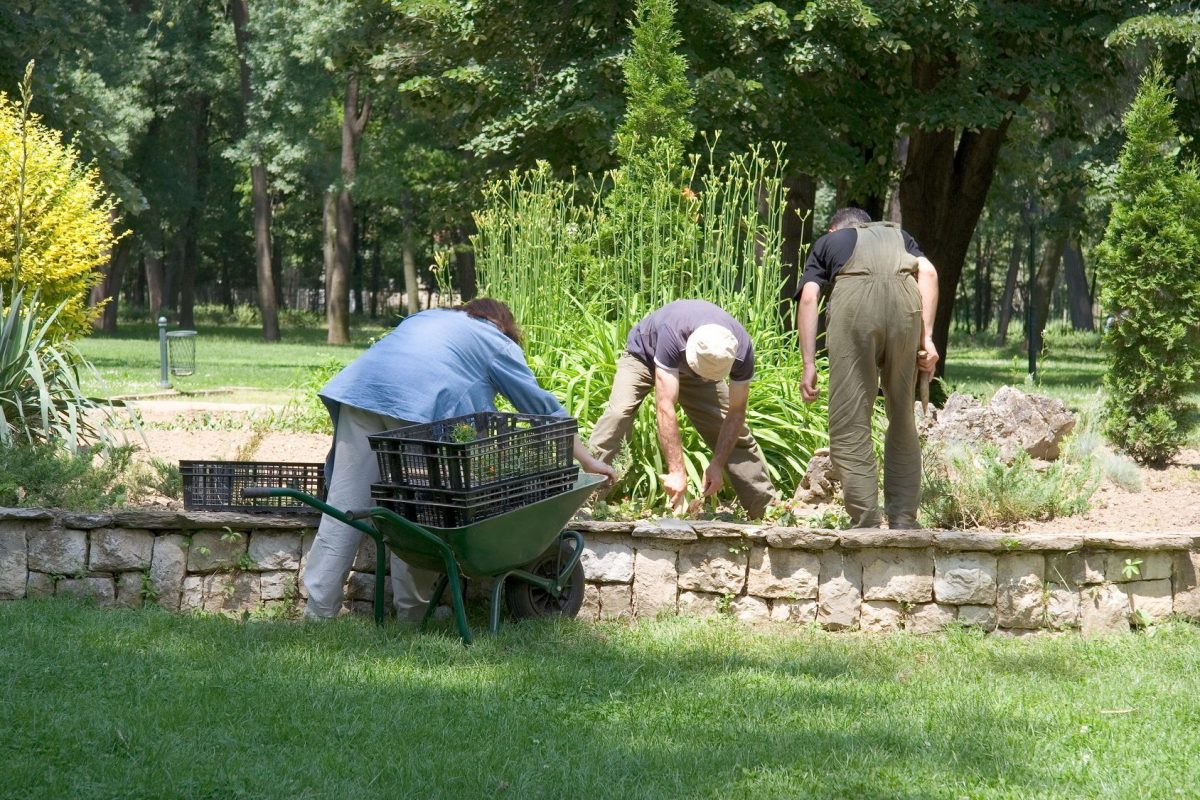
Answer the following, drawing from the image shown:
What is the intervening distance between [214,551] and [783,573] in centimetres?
231

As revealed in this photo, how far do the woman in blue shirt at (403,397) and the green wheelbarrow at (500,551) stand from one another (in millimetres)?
128

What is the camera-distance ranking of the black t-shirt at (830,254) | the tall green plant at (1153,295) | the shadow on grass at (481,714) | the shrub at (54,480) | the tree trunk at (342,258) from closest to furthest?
1. the shadow on grass at (481,714)
2. the shrub at (54,480)
3. the black t-shirt at (830,254)
4. the tall green plant at (1153,295)
5. the tree trunk at (342,258)

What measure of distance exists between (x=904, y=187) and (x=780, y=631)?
1102cm

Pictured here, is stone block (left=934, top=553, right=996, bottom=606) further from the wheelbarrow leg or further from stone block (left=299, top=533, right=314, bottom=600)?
stone block (left=299, top=533, right=314, bottom=600)

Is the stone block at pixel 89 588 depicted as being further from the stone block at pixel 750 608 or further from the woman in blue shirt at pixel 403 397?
the stone block at pixel 750 608

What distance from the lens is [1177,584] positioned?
539 centimetres

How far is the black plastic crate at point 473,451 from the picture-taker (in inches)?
182

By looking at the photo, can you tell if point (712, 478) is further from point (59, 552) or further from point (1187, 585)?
point (59, 552)

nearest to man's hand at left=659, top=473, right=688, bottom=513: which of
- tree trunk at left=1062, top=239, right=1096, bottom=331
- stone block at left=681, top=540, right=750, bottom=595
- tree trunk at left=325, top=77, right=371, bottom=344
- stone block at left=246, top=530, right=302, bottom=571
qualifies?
stone block at left=681, top=540, right=750, bottom=595

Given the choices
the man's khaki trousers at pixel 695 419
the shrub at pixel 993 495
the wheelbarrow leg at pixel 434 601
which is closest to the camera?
the wheelbarrow leg at pixel 434 601

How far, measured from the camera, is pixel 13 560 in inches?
209

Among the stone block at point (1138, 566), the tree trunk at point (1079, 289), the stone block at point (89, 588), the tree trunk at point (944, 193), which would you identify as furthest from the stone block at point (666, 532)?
the tree trunk at point (1079, 289)

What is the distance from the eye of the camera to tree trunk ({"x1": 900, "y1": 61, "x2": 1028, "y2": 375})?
15188mm

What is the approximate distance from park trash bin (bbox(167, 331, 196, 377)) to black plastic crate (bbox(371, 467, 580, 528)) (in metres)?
13.4
